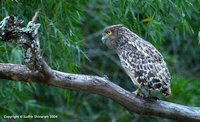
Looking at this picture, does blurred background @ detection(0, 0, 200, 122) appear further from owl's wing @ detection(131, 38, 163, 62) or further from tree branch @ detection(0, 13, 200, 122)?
tree branch @ detection(0, 13, 200, 122)

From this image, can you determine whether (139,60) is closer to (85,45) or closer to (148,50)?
(148,50)

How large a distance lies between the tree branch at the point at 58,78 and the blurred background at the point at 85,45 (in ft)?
2.32

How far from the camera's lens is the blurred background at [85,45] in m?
→ 4.48

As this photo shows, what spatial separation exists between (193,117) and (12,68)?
1.10 m

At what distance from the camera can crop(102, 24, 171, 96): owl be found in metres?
3.94

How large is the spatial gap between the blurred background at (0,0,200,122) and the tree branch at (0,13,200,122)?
2.32 ft

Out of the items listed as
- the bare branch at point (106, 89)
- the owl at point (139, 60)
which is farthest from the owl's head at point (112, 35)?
the bare branch at point (106, 89)

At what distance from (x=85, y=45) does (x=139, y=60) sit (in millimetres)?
1546

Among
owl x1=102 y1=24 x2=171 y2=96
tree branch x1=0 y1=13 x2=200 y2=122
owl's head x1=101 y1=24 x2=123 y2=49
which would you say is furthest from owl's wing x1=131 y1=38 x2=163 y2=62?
tree branch x1=0 y1=13 x2=200 y2=122

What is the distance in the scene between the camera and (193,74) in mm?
7527

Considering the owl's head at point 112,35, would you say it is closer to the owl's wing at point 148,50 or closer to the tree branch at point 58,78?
the owl's wing at point 148,50

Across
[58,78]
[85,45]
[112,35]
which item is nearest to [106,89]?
[58,78]

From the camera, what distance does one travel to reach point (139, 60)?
4129mm

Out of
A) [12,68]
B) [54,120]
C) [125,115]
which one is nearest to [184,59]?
[125,115]
